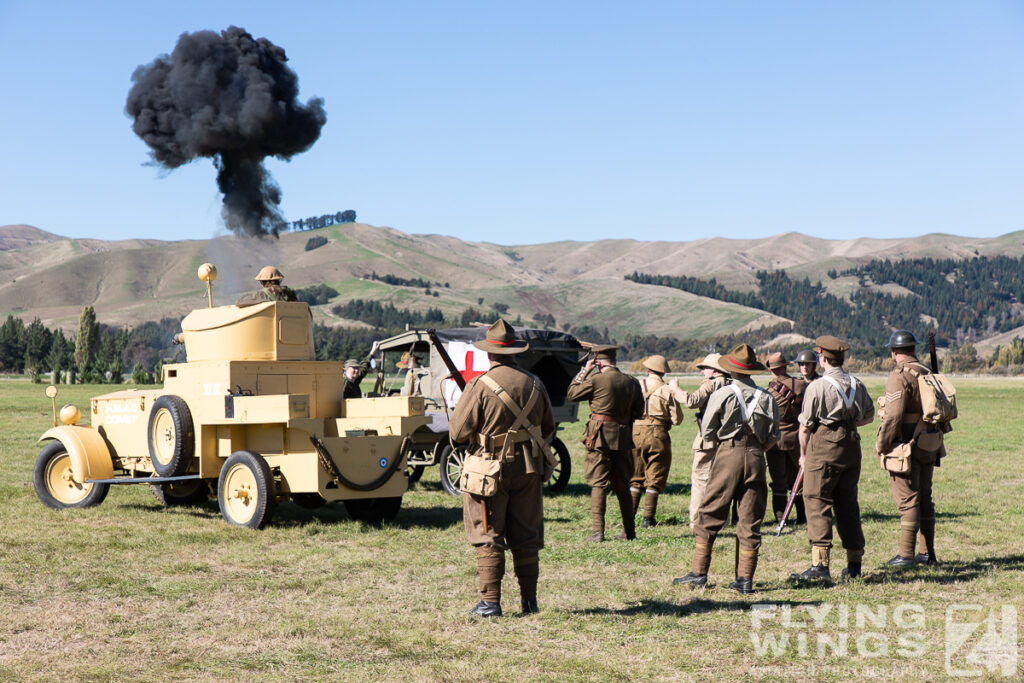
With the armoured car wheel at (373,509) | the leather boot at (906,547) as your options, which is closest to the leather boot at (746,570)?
the leather boot at (906,547)

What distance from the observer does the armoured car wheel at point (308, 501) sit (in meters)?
11.1

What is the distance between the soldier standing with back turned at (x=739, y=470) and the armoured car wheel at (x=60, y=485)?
7508 millimetres

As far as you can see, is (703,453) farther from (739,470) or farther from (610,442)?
(610,442)

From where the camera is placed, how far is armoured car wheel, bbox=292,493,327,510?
11073 mm

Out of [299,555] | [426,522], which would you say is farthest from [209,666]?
[426,522]

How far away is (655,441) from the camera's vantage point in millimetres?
11016

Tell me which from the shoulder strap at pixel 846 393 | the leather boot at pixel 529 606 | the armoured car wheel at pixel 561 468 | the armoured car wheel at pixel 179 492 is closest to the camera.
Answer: the leather boot at pixel 529 606

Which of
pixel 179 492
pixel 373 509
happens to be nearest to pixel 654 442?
pixel 373 509

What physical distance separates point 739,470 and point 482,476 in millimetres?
2028

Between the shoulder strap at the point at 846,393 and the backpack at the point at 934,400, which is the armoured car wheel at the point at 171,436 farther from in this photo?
the backpack at the point at 934,400

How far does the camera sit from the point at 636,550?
9391 mm

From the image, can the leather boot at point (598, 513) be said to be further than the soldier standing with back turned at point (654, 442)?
No

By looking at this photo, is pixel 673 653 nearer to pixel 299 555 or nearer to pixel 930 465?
pixel 930 465

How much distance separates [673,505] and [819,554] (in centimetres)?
460
